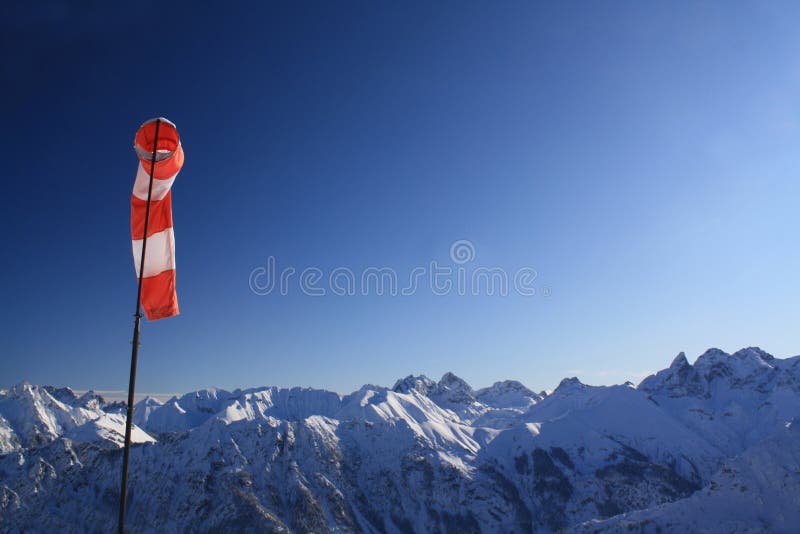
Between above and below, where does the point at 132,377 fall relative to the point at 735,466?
above

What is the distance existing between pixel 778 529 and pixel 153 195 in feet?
564

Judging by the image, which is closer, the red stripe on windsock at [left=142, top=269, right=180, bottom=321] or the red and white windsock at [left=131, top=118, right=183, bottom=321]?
the red and white windsock at [left=131, top=118, right=183, bottom=321]

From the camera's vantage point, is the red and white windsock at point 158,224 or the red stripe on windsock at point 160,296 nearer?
the red and white windsock at point 158,224

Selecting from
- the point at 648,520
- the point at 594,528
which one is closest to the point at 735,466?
the point at 648,520

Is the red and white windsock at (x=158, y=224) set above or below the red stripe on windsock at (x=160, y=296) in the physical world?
above

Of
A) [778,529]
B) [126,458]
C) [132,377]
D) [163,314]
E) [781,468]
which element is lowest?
[778,529]

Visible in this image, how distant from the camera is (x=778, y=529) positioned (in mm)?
129000

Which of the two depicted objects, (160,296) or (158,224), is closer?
(160,296)

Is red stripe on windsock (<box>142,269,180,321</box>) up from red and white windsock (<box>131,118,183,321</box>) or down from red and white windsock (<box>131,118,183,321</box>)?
down

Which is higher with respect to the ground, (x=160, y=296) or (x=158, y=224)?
(x=158, y=224)

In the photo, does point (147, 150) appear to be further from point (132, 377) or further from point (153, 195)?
point (132, 377)

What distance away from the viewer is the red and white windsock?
→ 14.9 m

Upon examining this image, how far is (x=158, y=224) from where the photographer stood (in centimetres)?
1555

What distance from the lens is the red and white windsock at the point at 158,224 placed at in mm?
14883
